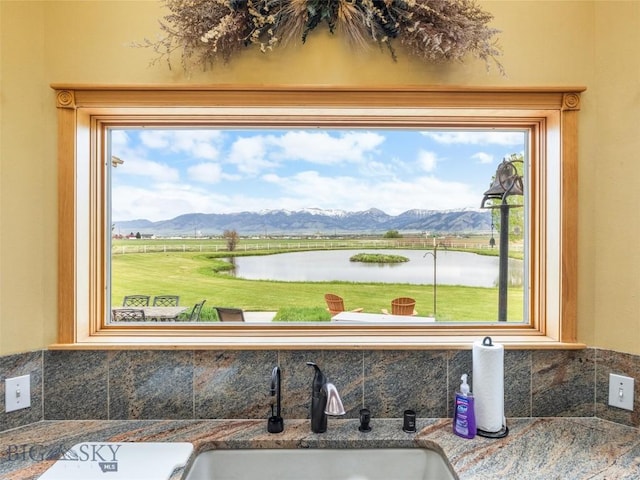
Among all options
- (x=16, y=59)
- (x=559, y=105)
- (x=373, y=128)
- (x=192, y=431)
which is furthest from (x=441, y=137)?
(x=16, y=59)

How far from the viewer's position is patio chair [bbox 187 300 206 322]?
159 cm

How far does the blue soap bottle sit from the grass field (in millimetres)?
395

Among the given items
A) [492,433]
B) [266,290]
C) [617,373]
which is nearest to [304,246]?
[266,290]

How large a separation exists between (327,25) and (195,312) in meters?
1.36

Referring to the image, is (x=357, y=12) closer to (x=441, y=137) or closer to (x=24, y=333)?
(x=441, y=137)

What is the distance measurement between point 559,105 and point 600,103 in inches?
6.1

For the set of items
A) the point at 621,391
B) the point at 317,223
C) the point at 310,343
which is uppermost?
the point at 317,223

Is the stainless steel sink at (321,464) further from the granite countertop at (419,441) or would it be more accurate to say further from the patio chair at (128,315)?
the patio chair at (128,315)

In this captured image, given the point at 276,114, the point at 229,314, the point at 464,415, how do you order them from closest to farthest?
the point at 464,415, the point at 276,114, the point at 229,314

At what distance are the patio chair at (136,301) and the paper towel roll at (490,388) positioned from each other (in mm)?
1437

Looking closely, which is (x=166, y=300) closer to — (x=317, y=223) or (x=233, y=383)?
(x=233, y=383)

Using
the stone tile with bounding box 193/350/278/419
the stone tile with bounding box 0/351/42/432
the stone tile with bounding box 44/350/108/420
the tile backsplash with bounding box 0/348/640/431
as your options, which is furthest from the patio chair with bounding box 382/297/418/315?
the stone tile with bounding box 0/351/42/432

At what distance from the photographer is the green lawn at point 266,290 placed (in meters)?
1.61

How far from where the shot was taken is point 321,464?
1.26 metres
